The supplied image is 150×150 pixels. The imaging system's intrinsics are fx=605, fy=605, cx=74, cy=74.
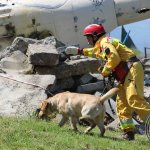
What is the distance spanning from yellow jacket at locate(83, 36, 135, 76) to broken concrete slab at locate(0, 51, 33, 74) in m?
4.40

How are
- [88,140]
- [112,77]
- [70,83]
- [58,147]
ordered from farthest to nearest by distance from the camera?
[70,83] → [112,77] → [88,140] → [58,147]

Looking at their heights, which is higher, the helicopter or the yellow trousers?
the yellow trousers

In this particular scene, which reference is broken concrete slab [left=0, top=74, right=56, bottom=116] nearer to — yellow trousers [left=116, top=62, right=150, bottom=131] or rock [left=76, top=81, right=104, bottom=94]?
rock [left=76, top=81, right=104, bottom=94]

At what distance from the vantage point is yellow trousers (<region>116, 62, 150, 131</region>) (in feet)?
30.7

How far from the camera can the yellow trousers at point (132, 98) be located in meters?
9.35

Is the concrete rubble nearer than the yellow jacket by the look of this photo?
No

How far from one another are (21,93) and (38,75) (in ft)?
3.46

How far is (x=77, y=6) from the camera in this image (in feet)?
65.1

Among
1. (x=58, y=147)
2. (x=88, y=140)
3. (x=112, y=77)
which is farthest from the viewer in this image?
(x=112, y=77)

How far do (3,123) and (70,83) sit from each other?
5.16m

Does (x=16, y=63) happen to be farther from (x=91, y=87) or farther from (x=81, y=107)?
(x=81, y=107)

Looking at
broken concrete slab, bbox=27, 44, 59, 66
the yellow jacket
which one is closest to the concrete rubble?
broken concrete slab, bbox=27, 44, 59, 66

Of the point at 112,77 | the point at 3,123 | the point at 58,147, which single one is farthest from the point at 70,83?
the point at 58,147

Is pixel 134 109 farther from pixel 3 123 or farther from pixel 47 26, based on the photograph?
pixel 47 26
